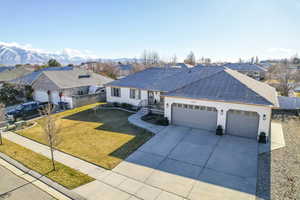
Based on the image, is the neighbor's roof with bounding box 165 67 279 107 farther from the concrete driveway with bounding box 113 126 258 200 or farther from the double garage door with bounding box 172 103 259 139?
the concrete driveway with bounding box 113 126 258 200

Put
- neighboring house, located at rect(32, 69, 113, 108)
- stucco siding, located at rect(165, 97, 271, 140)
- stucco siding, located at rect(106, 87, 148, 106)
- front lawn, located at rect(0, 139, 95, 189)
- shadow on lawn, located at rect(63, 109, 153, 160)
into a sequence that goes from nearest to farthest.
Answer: front lawn, located at rect(0, 139, 95, 189) → shadow on lawn, located at rect(63, 109, 153, 160) → stucco siding, located at rect(165, 97, 271, 140) → stucco siding, located at rect(106, 87, 148, 106) → neighboring house, located at rect(32, 69, 113, 108)

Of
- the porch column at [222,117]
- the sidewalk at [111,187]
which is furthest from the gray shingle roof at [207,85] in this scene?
the sidewalk at [111,187]

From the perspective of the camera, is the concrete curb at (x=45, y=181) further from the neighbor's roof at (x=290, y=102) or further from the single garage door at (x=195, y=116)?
the neighbor's roof at (x=290, y=102)

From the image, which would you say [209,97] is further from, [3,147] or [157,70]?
[3,147]

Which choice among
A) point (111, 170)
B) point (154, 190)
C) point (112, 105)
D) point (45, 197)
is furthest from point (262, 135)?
point (112, 105)

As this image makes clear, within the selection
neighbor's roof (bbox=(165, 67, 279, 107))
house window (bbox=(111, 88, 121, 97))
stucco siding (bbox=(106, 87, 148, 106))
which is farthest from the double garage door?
house window (bbox=(111, 88, 121, 97))
